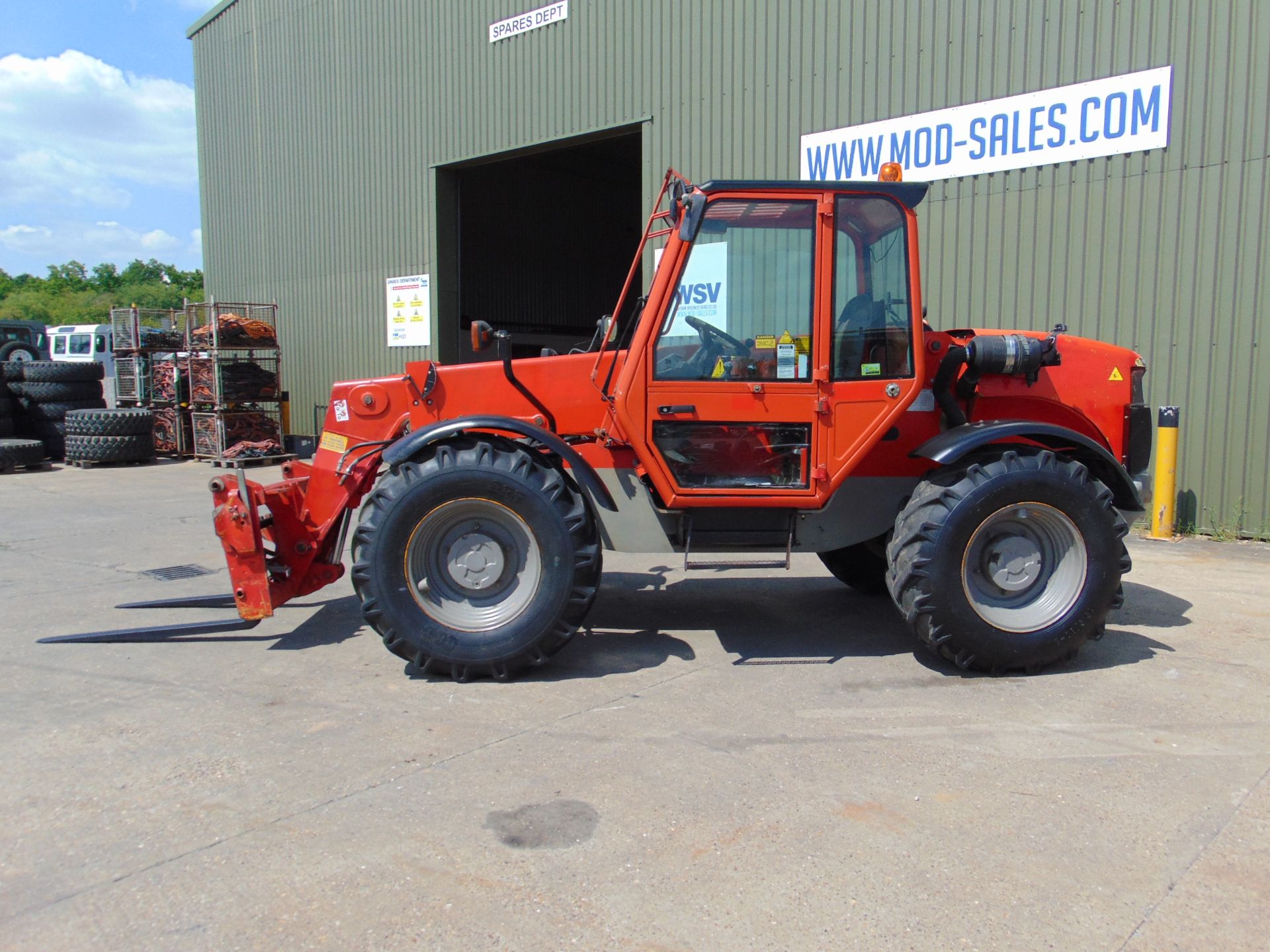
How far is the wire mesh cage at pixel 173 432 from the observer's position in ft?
56.1

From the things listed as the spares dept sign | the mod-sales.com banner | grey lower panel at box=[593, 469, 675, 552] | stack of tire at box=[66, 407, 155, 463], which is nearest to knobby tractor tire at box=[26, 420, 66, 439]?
stack of tire at box=[66, 407, 155, 463]

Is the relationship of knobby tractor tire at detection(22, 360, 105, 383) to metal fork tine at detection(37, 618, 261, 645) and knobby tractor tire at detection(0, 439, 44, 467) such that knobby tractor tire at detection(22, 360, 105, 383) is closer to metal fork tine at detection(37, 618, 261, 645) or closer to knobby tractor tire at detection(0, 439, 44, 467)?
Answer: knobby tractor tire at detection(0, 439, 44, 467)

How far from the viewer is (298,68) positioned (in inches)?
685

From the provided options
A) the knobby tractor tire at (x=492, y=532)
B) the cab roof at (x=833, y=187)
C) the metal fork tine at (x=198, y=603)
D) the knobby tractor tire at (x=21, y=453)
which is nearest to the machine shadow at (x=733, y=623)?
the knobby tractor tire at (x=492, y=532)

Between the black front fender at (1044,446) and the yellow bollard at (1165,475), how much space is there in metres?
3.93

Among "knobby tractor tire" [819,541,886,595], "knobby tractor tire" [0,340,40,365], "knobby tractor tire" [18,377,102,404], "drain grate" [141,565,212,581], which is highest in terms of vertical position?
"knobby tractor tire" [0,340,40,365]

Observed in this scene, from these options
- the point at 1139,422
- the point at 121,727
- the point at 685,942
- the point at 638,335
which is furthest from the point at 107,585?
the point at 1139,422

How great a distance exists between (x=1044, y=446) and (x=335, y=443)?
4.11 meters

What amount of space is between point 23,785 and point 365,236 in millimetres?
14344

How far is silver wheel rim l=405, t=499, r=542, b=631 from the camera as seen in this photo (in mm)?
4855

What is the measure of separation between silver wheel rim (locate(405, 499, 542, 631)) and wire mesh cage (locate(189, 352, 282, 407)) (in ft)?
41.9

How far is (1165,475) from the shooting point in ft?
28.7

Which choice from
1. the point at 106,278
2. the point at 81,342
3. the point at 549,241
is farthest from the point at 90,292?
the point at 549,241

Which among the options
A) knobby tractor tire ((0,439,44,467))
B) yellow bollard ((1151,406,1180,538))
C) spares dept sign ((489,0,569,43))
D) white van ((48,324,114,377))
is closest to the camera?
yellow bollard ((1151,406,1180,538))
